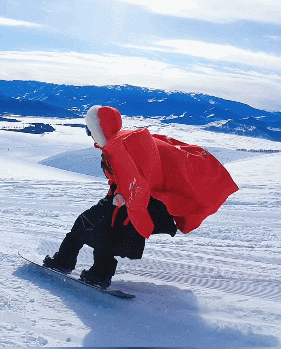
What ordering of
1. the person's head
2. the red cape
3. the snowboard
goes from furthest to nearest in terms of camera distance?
the person's head
the snowboard
the red cape

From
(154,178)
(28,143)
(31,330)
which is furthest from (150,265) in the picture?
(28,143)

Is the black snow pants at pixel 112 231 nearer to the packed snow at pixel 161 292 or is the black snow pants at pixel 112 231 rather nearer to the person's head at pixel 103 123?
the packed snow at pixel 161 292

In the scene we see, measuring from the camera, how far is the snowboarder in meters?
2.85

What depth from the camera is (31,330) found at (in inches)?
96.1

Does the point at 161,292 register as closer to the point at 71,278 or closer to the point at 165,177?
the point at 71,278

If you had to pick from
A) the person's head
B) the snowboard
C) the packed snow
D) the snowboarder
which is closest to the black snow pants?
the snowboarder

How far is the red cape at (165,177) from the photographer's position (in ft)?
9.27

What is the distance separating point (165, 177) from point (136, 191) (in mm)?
282

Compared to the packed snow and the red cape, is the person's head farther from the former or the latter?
the packed snow

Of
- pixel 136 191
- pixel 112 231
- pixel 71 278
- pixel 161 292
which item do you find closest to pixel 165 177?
pixel 136 191

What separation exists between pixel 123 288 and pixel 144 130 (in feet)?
3.53

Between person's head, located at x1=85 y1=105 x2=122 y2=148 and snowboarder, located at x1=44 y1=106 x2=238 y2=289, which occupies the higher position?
person's head, located at x1=85 y1=105 x2=122 y2=148

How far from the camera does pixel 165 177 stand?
2.99 meters

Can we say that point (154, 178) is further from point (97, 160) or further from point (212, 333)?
point (97, 160)
